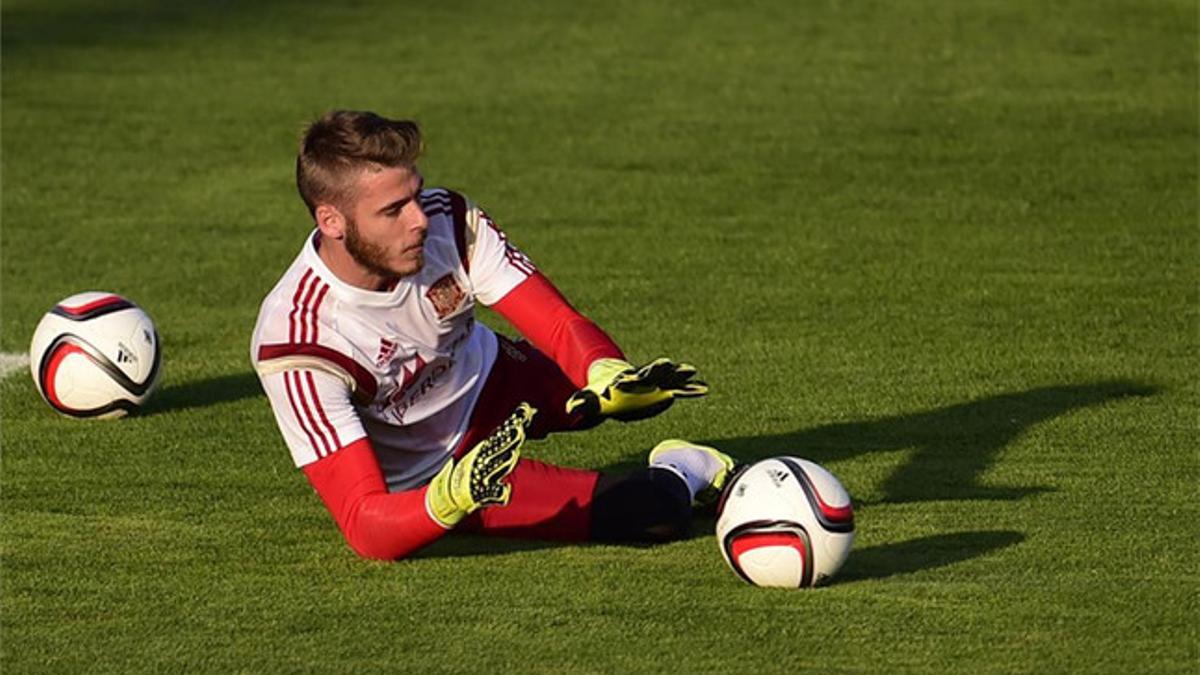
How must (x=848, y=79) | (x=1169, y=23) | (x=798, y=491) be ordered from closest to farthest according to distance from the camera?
(x=798, y=491)
(x=848, y=79)
(x=1169, y=23)

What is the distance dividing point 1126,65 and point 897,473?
31.9ft

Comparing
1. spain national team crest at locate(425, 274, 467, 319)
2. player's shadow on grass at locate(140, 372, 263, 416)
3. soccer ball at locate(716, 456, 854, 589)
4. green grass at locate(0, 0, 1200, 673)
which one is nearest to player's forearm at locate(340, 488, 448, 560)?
green grass at locate(0, 0, 1200, 673)

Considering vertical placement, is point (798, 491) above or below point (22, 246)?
above

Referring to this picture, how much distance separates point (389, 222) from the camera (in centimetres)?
733

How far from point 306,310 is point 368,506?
0.74 m

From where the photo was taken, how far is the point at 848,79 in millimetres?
17156

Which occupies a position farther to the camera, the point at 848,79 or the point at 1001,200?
the point at 848,79

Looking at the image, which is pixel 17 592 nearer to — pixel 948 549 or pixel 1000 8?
pixel 948 549

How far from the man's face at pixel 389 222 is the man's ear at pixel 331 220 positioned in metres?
0.02

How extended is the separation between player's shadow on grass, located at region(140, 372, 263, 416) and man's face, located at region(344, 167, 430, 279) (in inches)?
111

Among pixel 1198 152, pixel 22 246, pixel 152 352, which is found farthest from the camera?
pixel 1198 152

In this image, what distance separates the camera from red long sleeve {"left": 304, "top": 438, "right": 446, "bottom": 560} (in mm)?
7141

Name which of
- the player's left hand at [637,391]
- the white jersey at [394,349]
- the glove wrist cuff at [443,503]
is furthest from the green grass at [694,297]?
the player's left hand at [637,391]

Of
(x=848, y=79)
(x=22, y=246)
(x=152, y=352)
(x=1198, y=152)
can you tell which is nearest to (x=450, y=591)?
(x=152, y=352)
